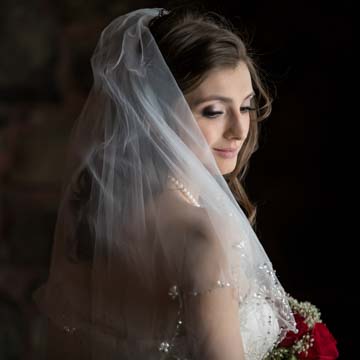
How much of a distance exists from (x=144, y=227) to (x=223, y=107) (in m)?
0.25

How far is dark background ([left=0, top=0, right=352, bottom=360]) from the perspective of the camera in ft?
7.52

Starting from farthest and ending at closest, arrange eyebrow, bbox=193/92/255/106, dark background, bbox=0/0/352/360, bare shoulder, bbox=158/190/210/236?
dark background, bbox=0/0/352/360, eyebrow, bbox=193/92/255/106, bare shoulder, bbox=158/190/210/236

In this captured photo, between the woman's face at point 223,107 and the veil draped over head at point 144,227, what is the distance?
36 mm

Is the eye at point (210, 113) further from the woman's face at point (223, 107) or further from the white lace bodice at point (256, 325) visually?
the white lace bodice at point (256, 325)

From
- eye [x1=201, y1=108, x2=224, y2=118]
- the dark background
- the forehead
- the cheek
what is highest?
the forehead

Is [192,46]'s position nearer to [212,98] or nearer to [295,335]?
[212,98]

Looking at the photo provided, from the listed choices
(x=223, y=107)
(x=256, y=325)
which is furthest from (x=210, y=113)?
(x=256, y=325)

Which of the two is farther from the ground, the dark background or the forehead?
the forehead

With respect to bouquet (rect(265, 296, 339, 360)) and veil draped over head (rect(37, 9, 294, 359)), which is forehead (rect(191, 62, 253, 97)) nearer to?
veil draped over head (rect(37, 9, 294, 359))

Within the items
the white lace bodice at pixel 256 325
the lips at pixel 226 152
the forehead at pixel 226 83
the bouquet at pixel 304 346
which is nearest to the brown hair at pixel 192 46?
the forehead at pixel 226 83

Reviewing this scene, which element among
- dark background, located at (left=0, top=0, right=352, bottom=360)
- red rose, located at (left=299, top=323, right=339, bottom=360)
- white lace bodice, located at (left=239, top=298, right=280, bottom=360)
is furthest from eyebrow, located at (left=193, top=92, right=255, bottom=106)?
dark background, located at (left=0, top=0, right=352, bottom=360)

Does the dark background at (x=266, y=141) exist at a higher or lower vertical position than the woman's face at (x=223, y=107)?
lower

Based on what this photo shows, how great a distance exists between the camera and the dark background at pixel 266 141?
90.3 inches

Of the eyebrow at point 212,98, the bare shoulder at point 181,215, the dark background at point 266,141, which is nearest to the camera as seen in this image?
the bare shoulder at point 181,215
